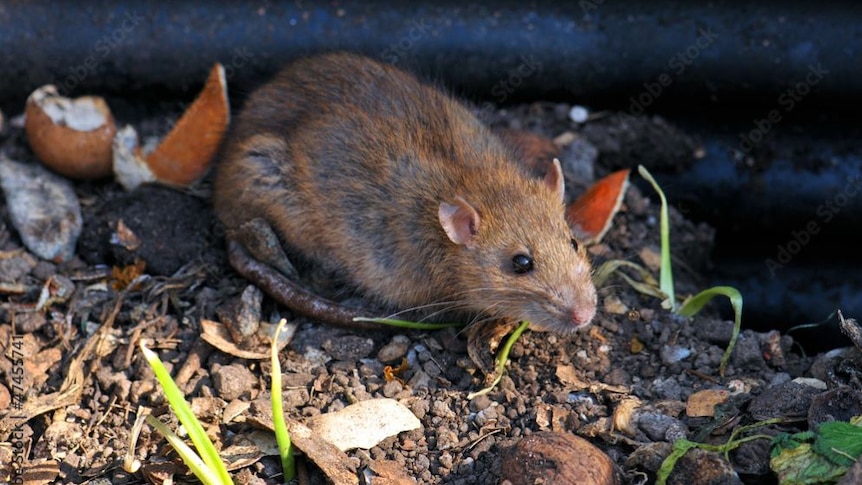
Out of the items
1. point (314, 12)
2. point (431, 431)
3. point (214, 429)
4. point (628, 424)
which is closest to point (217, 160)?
point (314, 12)

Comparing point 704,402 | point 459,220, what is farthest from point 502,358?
point 704,402

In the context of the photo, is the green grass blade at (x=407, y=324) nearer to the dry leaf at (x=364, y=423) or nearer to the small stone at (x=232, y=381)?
the dry leaf at (x=364, y=423)

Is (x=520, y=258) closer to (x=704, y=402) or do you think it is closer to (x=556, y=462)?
(x=704, y=402)

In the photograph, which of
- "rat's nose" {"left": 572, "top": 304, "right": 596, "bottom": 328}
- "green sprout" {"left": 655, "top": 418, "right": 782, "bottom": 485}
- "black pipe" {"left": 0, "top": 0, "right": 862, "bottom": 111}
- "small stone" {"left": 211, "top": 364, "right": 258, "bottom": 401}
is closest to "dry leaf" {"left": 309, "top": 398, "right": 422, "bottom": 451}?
"small stone" {"left": 211, "top": 364, "right": 258, "bottom": 401}

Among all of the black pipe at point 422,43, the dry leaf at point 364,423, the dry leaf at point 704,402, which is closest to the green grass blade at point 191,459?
the dry leaf at point 364,423

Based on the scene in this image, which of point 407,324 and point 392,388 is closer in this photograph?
point 392,388

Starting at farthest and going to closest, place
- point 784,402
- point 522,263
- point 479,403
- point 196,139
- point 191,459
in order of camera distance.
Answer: point 196,139 < point 522,263 < point 479,403 < point 784,402 < point 191,459
